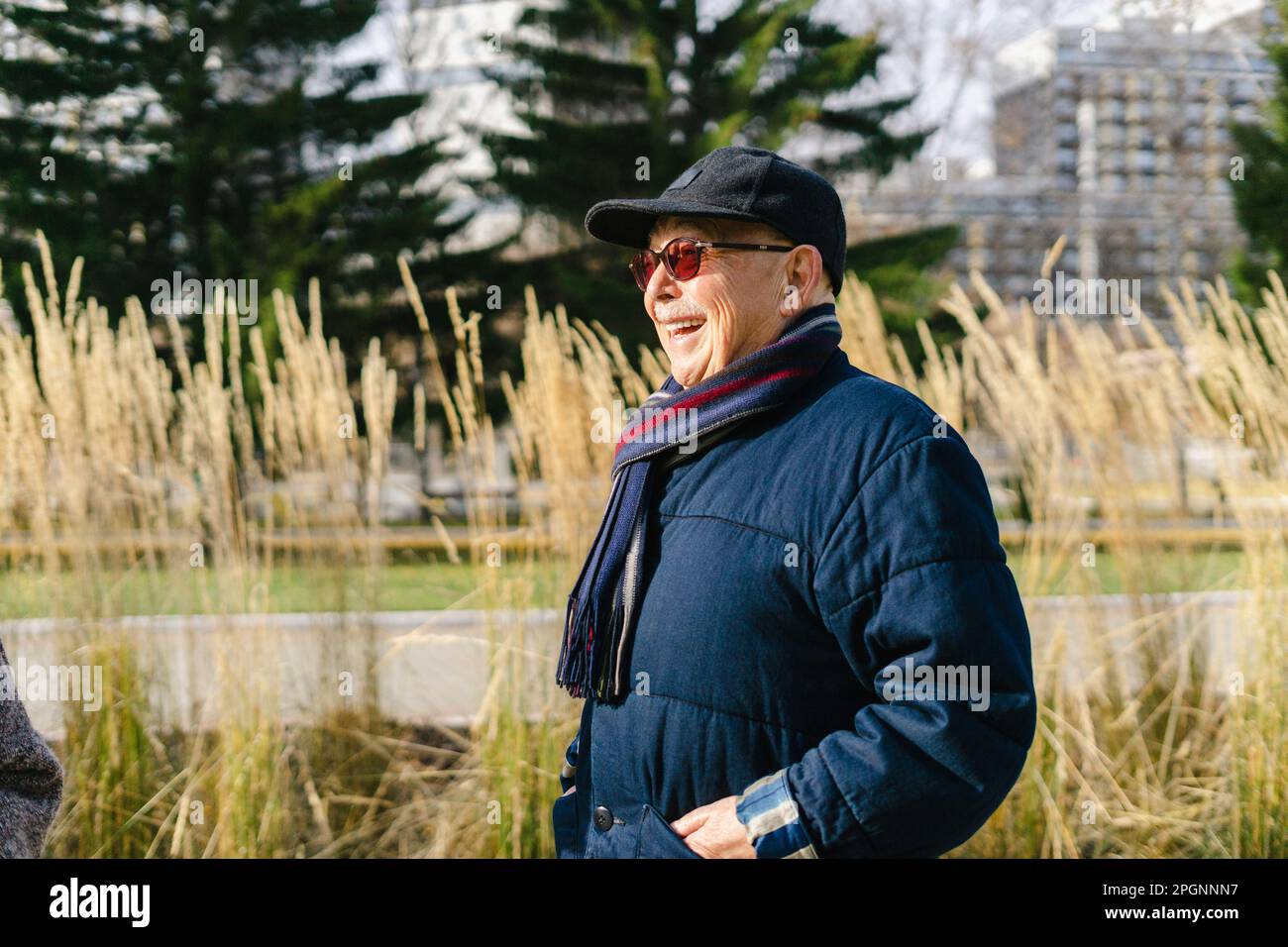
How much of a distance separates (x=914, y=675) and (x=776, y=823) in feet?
0.82

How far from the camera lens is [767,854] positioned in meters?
1.35

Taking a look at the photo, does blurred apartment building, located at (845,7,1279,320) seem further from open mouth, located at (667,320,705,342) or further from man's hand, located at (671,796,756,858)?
man's hand, located at (671,796,756,858)

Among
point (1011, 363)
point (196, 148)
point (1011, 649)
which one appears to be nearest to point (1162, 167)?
point (196, 148)

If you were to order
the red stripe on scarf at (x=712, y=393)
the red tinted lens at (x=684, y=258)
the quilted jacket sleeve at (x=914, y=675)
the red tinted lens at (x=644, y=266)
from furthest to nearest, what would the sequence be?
the red tinted lens at (x=644, y=266), the red tinted lens at (x=684, y=258), the red stripe on scarf at (x=712, y=393), the quilted jacket sleeve at (x=914, y=675)

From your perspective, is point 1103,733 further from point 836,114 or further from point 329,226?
point 329,226

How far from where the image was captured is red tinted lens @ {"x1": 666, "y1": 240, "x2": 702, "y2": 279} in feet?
5.24

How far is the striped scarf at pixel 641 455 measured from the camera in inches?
59.0

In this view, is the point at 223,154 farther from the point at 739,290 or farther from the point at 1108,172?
the point at 1108,172

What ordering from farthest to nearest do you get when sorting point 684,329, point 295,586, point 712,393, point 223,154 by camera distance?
point 223,154
point 295,586
point 684,329
point 712,393

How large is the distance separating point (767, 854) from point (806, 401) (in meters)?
0.58

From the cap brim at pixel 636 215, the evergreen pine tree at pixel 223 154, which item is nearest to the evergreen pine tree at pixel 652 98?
the evergreen pine tree at pixel 223 154

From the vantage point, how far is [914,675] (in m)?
1.28

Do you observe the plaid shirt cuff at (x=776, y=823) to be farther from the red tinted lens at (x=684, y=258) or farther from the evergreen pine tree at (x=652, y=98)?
the evergreen pine tree at (x=652, y=98)

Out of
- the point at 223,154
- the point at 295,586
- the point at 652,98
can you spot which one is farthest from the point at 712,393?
the point at 223,154
